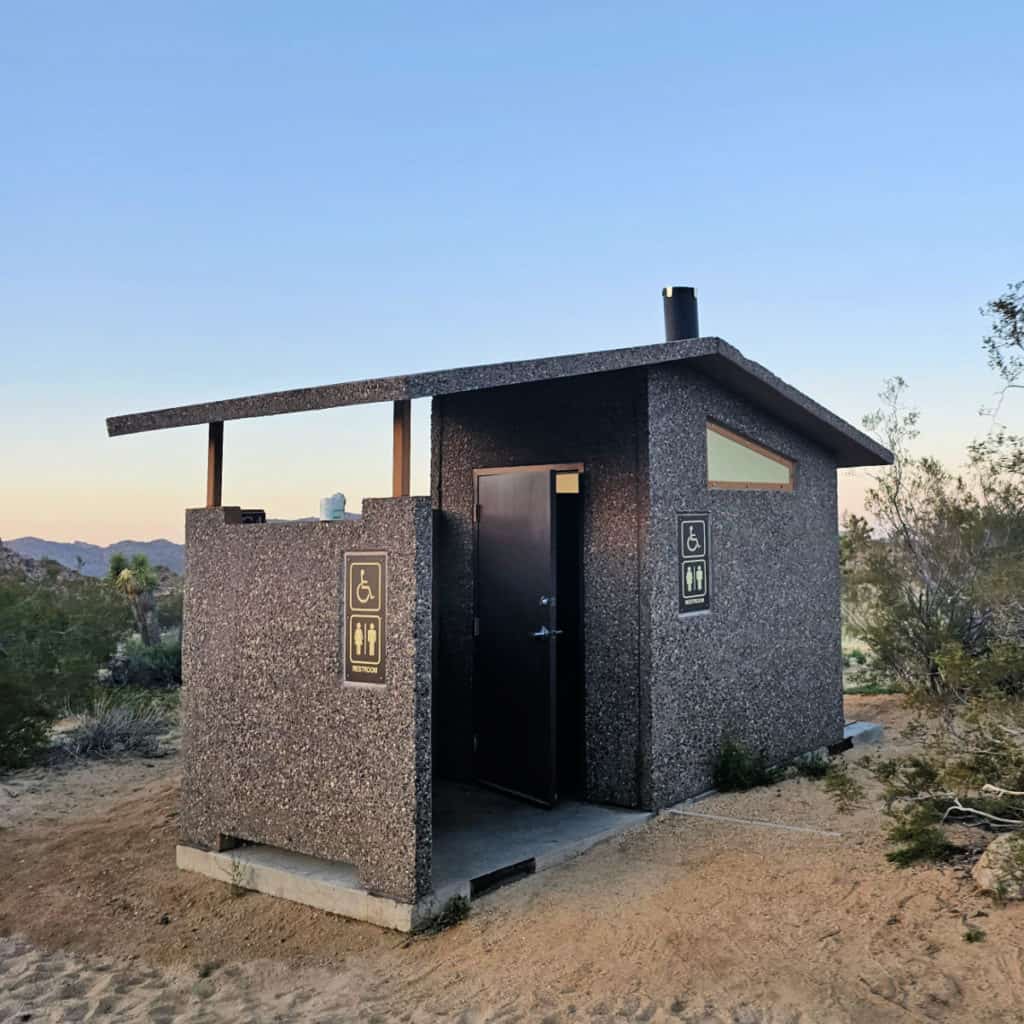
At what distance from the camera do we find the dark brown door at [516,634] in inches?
256

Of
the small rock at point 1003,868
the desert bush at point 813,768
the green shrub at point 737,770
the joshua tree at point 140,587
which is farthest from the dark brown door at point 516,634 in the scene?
the joshua tree at point 140,587

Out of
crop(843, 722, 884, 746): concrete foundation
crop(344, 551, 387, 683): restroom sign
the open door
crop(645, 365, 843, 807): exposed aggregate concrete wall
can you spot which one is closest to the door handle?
the open door

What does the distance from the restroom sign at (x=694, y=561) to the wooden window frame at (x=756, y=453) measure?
424mm

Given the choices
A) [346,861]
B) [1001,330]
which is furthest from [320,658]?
[1001,330]

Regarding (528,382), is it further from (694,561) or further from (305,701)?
(305,701)

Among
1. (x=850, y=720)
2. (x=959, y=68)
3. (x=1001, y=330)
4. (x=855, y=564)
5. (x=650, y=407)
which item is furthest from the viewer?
(x=855, y=564)

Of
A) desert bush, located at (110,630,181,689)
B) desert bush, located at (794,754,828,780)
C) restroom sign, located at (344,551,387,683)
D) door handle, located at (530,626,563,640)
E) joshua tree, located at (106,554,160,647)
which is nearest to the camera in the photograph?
restroom sign, located at (344,551,387,683)

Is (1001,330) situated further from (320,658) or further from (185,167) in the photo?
(185,167)

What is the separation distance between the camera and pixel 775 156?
10695 mm

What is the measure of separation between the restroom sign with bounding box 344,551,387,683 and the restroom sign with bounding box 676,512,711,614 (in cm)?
271

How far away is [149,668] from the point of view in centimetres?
1527

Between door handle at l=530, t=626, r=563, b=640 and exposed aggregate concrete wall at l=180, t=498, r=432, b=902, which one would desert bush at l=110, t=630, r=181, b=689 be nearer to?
exposed aggregate concrete wall at l=180, t=498, r=432, b=902

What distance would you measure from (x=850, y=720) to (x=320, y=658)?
7825mm

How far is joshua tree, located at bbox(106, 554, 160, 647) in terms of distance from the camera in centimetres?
2142
